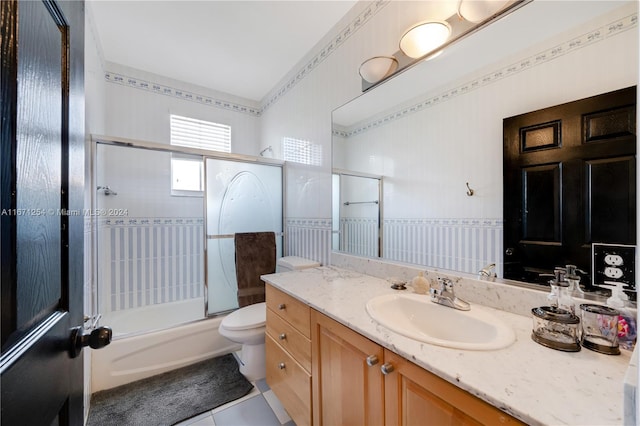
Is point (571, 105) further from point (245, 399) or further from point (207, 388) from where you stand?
point (207, 388)

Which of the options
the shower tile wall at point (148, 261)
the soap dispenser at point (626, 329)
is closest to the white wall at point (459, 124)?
the soap dispenser at point (626, 329)

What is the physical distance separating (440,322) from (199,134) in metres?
2.76

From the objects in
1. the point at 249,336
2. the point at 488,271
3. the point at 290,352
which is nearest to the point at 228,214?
the point at 249,336

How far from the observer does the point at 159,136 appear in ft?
8.38

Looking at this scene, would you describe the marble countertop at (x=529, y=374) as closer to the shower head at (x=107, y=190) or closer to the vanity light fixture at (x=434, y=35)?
the vanity light fixture at (x=434, y=35)

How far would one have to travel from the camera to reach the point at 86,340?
60 centimetres

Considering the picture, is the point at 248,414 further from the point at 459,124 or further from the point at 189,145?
the point at 189,145

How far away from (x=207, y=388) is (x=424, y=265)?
5.22 ft

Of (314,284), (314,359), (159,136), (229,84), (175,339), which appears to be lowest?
(175,339)

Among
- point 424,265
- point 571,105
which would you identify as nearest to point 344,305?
point 424,265

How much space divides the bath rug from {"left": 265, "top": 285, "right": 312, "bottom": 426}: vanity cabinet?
1.32 ft

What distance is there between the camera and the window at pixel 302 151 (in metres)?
2.09

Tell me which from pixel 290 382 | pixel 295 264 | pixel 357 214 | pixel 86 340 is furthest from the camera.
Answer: pixel 295 264

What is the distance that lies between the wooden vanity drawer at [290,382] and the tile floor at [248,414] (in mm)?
162
